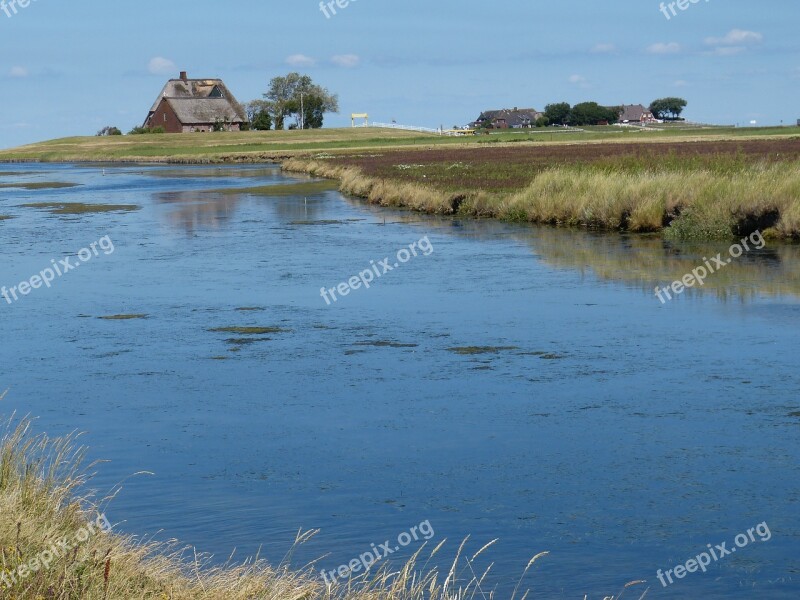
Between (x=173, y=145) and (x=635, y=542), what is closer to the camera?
(x=635, y=542)

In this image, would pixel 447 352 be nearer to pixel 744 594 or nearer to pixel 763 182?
pixel 744 594

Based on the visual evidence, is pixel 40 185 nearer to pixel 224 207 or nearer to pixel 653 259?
pixel 224 207

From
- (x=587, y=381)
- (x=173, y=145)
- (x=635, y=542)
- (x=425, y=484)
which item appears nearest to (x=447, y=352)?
(x=587, y=381)

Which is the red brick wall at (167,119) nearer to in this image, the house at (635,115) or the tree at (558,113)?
the tree at (558,113)

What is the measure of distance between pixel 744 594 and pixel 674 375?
5363mm

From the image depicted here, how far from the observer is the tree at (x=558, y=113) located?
509 ft

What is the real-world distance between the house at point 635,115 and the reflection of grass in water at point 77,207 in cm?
13485

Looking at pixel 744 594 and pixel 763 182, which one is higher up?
pixel 763 182

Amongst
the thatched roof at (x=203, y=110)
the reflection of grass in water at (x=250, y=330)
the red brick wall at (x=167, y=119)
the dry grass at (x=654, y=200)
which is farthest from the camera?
the thatched roof at (x=203, y=110)

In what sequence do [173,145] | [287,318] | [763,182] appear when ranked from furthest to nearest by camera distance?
[173,145]
[763,182]
[287,318]

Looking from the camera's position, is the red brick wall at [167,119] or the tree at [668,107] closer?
the red brick wall at [167,119]

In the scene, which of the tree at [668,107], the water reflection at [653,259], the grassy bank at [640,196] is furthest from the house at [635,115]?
the water reflection at [653,259]

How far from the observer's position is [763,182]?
79.2 feet

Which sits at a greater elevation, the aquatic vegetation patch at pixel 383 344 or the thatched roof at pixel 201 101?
the thatched roof at pixel 201 101
